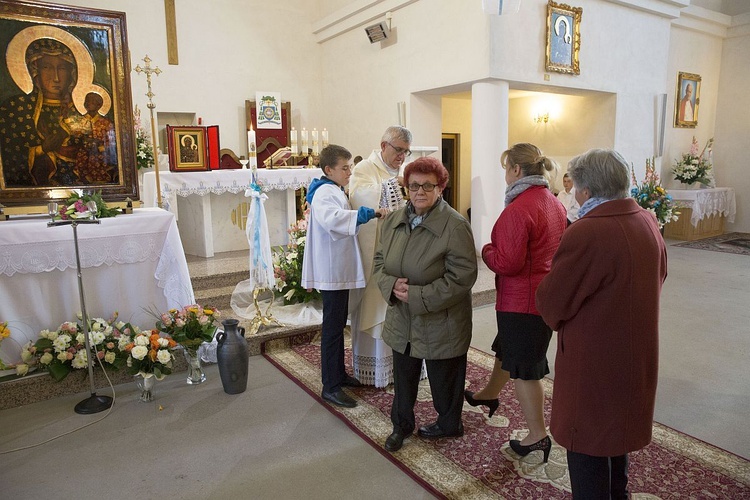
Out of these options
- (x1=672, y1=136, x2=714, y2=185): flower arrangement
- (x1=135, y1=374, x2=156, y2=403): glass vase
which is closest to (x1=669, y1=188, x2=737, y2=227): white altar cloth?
(x1=672, y1=136, x2=714, y2=185): flower arrangement

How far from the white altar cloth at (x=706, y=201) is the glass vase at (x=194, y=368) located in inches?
368

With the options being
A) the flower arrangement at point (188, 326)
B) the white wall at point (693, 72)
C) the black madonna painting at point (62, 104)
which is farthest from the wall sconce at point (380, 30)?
the flower arrangement at point (188, 326)

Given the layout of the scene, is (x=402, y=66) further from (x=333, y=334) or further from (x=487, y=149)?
(x=333, y=334)

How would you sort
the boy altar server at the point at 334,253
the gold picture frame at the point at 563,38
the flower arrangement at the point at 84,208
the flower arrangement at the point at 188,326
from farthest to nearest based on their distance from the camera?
the gold picture frame at the point at 563,38
the flower arrangement at the point at 188,326
the flower arrangement at the point at 84,208
the boy altar server at the point at 334,253

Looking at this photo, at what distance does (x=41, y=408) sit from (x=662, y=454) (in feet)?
12.9

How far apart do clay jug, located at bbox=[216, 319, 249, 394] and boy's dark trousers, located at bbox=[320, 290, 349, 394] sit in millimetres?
638

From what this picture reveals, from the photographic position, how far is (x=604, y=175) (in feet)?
5.91

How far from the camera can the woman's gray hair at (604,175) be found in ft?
5.89

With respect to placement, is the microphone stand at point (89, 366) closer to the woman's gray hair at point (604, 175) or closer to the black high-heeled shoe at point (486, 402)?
the black high-heeled shoe at point (486, 402)

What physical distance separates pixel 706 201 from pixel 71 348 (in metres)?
11.0

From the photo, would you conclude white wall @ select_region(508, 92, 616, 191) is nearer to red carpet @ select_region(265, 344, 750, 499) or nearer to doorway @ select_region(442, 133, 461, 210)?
doorway @ select_region(442, 133, 461, 210)

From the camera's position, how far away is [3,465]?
2869mm

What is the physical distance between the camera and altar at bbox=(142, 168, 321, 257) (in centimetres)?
597

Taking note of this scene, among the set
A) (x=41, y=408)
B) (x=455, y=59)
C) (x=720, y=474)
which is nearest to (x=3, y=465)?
(x=41, y=408)
